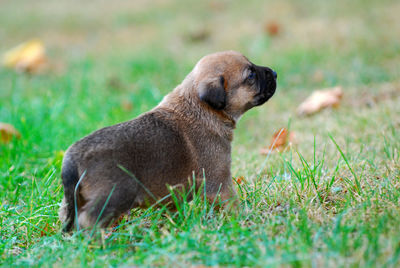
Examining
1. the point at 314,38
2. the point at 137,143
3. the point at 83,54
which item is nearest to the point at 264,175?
the point at 137,143

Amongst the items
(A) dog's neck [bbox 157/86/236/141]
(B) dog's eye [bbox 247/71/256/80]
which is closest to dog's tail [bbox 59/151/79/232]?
(A) dog's neck [bbox 157/86/236/141]

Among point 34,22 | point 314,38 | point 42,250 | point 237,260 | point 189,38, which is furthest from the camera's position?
point 34,22

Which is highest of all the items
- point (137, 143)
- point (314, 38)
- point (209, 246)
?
point (314, 38)

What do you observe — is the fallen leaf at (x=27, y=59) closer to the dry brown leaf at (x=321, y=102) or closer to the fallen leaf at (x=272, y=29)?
the fallen leaf at (x=272, y=29)

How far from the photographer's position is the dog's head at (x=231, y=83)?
12.1 ft

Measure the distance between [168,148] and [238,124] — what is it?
129 inches

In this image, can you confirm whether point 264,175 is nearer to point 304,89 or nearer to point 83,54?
point 304,89

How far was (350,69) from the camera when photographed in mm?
7977

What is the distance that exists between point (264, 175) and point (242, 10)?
789 cm

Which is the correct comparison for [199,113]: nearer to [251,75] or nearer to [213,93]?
[213,93]

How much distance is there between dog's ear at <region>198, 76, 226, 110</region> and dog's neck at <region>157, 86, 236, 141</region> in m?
0.09

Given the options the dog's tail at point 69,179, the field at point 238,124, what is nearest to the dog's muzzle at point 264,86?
the field at point 238,124

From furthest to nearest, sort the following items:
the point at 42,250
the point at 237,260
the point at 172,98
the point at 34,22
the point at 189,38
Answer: the point at 34,22 → the point at 189,38 → the point at 172,98 → the point at 42,250 → the point at 237,260

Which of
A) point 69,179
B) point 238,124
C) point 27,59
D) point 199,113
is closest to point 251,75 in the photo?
point 199,113
